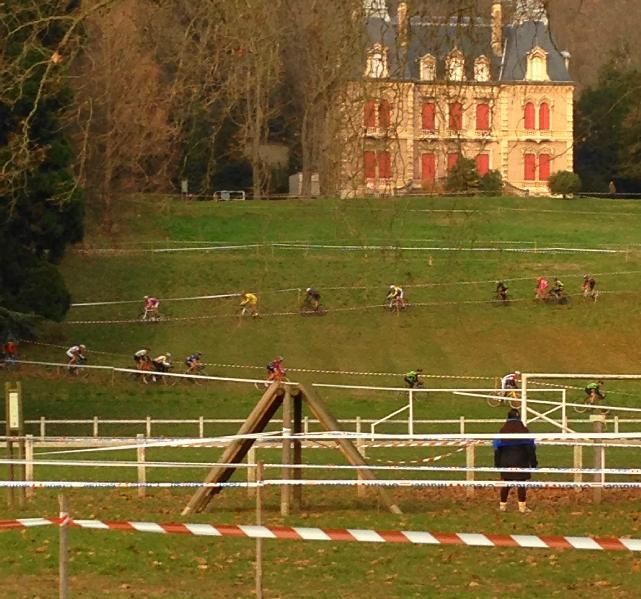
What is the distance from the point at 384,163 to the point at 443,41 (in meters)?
1.23

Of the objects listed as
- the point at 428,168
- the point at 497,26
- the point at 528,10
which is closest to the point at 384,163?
the point at 428,168

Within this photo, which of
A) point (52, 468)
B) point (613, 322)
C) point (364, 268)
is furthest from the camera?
point (364, 268)

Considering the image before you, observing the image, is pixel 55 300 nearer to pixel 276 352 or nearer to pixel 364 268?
pixel 276 352

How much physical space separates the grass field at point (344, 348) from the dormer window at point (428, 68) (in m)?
1.21

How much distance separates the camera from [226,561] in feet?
46.9

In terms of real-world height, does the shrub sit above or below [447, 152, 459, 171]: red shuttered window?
above

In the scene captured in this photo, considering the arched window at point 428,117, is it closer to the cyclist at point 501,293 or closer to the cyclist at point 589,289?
the cyclist at point 501,293

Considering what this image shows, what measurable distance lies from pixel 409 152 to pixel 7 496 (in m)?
8.35

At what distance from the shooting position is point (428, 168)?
1359cm

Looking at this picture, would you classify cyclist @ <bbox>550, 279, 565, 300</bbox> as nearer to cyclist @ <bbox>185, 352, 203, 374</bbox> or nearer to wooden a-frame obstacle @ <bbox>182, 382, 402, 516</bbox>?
cyclist @ <bbox>185, 352, 203, 374</bbox>

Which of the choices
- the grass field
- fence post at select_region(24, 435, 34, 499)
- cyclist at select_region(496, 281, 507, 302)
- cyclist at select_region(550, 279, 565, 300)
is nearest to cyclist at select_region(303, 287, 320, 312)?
the grass field

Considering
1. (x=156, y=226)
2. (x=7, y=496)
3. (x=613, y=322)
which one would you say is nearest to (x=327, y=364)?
(x=613, y=322)

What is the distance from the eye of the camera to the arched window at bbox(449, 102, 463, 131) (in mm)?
12682

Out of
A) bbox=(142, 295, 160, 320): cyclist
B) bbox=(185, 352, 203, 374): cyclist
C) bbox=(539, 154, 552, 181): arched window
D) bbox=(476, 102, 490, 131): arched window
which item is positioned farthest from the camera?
bbox=(142, 295, 160, 320): cyclist
